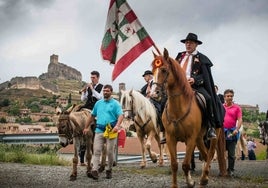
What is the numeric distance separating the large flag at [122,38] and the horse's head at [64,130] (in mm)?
1777

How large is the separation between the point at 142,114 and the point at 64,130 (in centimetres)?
412

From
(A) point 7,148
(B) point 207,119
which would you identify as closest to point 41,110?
(A) point 7,148

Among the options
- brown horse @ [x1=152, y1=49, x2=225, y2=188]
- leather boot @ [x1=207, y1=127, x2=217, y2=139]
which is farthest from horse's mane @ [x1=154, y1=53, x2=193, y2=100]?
leather boot @ [x1=207, y1=127, x2=217, y2=139]

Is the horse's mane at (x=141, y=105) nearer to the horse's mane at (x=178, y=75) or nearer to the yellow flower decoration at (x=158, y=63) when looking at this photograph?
the horse's mane at (x=178, y=75)

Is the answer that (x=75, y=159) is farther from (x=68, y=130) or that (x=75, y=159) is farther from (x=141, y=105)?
(x=141, y=105)

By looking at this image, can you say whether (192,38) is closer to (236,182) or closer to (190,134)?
(190,134)

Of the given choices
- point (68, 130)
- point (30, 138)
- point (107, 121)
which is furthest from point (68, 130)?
point (30, 138)

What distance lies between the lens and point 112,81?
1008 centimetres

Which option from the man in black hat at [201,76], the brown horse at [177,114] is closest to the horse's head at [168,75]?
the brown horse at [177,114]

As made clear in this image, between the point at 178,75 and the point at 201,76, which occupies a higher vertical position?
the point at 201,76

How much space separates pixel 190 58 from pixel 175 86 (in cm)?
147

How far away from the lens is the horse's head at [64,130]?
11.0m

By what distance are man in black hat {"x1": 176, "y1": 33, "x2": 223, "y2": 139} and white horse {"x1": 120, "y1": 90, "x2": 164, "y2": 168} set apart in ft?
15.2

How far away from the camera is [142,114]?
575 inches
